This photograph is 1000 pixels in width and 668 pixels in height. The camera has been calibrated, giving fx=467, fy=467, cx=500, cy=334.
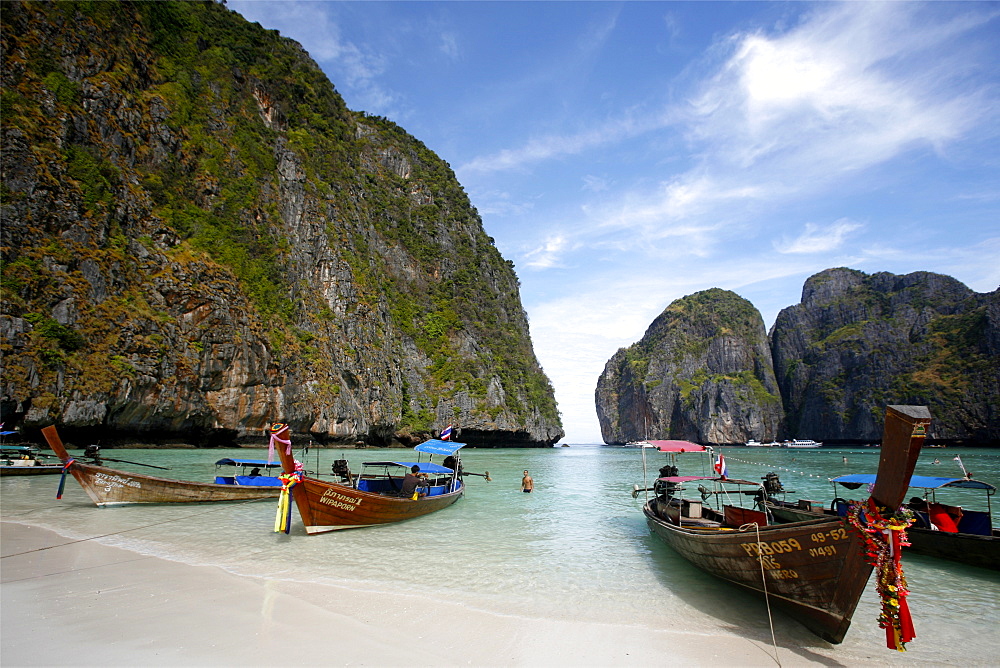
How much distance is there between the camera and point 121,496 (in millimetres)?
14438

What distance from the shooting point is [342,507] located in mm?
11469

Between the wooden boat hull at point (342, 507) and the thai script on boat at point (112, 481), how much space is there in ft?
23.2

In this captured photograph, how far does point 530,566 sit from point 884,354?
114536 millimetres

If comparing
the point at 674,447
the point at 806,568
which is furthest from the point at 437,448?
the point at 806,568

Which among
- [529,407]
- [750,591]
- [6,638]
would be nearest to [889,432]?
[750,591]

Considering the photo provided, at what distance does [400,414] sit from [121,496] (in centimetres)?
4185

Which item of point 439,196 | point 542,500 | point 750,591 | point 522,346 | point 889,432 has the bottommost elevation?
point 542,500

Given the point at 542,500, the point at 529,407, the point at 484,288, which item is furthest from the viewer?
the point at 484,288

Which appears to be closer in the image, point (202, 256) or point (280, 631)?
point (280, 631)

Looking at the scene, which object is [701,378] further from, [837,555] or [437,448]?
[837,555]

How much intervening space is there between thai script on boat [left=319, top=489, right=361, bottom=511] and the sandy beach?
313cm

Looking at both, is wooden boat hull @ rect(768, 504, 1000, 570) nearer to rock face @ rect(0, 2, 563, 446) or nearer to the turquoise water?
the turquoise water

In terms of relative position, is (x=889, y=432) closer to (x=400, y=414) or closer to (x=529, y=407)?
(x=400, y=414)

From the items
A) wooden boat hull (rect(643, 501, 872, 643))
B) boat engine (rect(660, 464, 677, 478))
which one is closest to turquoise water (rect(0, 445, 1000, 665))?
wooden boat hull (rect(643, 501, 872, 643))
